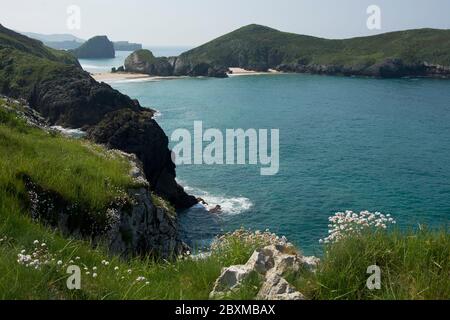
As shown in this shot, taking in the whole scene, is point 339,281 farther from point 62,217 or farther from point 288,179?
point 288,179

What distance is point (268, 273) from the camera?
23.5 ft

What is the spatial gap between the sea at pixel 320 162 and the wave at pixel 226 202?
0.33ft

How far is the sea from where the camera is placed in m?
40.1

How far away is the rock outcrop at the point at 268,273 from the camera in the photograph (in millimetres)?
6418

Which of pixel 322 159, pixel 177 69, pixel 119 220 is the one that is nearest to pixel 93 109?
pixel 322 159

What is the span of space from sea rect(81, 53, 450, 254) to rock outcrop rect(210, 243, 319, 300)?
44.9 inches

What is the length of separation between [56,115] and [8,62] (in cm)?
3341

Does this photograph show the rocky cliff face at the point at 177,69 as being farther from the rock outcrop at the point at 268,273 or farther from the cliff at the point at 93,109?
the rock outcrop at the point at 268,273

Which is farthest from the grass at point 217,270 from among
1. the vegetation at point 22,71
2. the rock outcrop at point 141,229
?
the vegetation at point 22,71

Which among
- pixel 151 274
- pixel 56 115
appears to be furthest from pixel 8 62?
pixel 151 274

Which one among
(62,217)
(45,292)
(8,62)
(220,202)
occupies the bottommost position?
(220,202)

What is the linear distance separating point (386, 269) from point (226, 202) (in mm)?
37870

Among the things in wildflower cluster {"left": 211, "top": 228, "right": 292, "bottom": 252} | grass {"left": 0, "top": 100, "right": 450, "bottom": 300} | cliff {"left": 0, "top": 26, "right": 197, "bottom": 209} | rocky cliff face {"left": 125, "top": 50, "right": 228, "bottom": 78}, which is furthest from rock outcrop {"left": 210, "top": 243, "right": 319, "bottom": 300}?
rocky cliff face {"left": 125, "top": 50, "right": 228, "bottom": 78}

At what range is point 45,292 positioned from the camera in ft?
19.9
